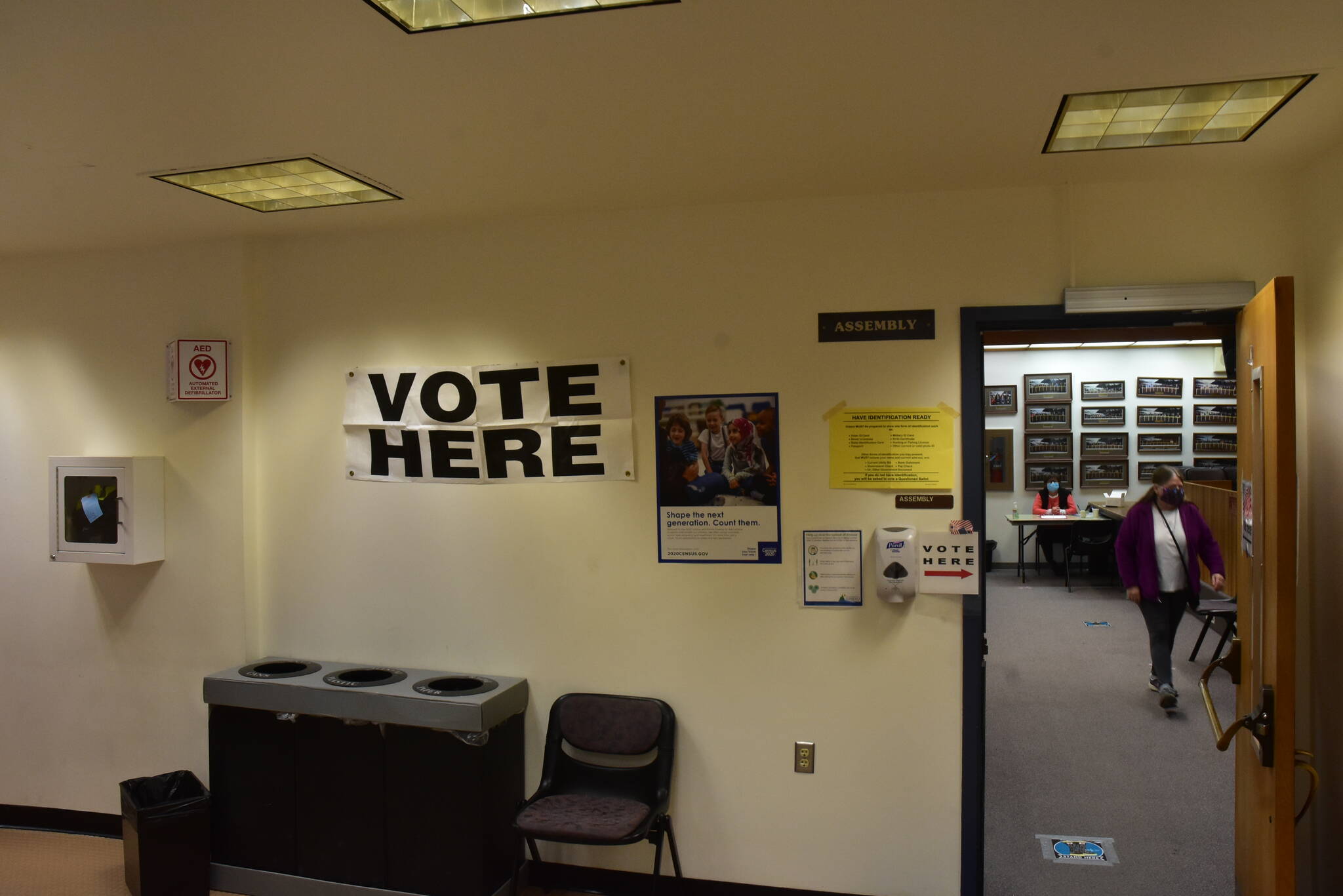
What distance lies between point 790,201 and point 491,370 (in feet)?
4.65

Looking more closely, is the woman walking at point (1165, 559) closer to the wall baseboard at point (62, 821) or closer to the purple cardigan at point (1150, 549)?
the purple cardigan at point (1150, 549)

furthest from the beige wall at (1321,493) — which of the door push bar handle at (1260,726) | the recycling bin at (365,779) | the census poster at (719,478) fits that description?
the recycling bin at (365,779)

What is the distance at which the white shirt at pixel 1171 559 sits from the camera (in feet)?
16.7

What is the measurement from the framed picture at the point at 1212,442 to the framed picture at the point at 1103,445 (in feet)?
2.65

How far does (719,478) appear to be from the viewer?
3.27 meters

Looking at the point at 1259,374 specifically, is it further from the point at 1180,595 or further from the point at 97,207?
the point at 97,207

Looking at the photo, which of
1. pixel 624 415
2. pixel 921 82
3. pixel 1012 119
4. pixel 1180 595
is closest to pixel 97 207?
pixel 624 415

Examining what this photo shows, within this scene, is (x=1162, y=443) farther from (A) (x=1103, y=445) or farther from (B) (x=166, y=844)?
(B) (x=166, y=844)

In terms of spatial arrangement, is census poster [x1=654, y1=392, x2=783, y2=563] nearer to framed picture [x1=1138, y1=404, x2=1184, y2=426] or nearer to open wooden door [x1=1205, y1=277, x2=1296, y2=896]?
open wooden door [x1=1205, y1=277, x2=1296, y2=896]

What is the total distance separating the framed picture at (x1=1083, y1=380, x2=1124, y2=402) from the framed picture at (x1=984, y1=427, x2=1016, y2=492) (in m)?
0.85

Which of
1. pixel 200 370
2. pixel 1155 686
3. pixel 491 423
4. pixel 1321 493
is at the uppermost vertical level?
pixel 200 370

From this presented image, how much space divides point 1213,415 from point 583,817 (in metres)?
9.84

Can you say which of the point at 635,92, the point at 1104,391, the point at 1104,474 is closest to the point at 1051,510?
the point at 1104,474

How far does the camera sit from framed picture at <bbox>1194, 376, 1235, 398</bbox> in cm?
976
